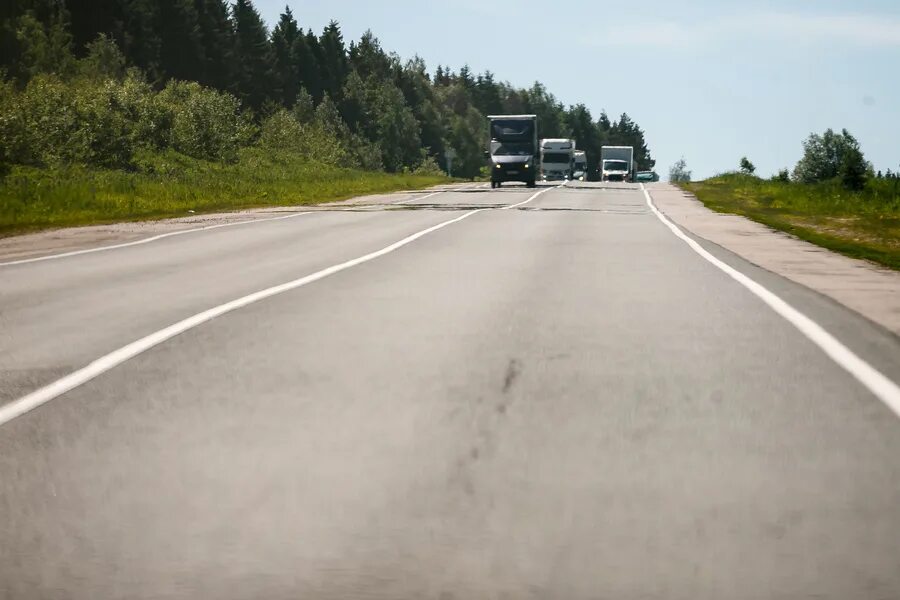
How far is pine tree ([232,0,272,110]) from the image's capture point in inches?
5669

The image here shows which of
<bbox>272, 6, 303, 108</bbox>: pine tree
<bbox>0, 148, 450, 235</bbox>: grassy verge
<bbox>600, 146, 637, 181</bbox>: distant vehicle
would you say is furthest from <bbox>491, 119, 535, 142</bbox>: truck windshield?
<bbox>272, 6, 303, 108</bbox>: pine tree

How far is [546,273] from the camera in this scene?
16.1 meters

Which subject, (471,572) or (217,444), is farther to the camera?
(217,444)

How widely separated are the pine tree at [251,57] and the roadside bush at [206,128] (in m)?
52.7

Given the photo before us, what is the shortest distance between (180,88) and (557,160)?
90.6 ft

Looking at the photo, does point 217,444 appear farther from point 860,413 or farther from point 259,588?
point 860,413

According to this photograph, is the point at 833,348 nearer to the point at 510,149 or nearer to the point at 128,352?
the point at 128,352

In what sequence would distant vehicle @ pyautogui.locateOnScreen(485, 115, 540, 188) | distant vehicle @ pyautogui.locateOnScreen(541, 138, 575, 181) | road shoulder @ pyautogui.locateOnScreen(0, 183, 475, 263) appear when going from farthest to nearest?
distant vehicle @ pyautogui.locateOnScreen(541, 138, 575, 181)
distant vehicle @ pyautogui.locateOnScreen(485, 115, 540, 188)
road shoulder @ pyautogui.locateOnScreen(0, 183, 475, 263)

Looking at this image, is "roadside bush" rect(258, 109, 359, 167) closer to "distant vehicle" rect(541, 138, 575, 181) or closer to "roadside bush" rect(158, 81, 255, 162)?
"roadside bush" rect(158, 81, 255, 162)

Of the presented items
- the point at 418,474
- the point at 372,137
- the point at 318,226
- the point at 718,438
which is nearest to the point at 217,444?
the point at 418,474

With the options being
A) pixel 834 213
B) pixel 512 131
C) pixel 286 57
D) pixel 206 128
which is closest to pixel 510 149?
pixel 512 131

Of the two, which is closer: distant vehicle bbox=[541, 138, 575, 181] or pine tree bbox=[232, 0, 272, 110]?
distant vehicle bbox=[541, 138, 575, 181]

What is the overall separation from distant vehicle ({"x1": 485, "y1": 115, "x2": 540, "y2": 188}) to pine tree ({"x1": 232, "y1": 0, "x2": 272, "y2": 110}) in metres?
80.3

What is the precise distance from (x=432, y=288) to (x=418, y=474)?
27.4 feet
